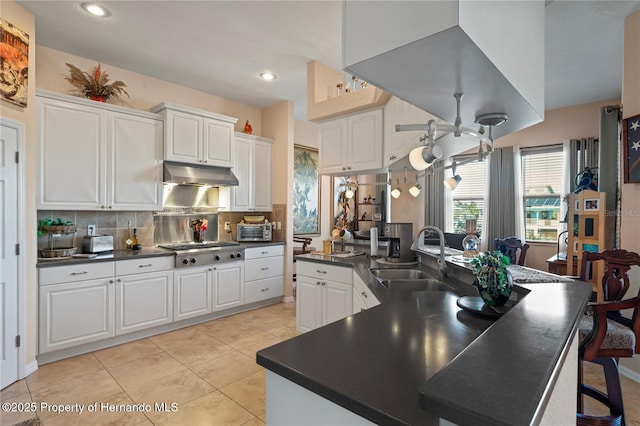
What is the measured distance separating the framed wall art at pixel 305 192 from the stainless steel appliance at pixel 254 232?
130cm

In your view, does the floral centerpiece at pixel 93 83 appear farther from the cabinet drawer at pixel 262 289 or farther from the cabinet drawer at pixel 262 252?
the cabinet drawer at pixel 262 289

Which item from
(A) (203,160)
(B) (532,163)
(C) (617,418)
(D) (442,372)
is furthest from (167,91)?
(B) (532,163)

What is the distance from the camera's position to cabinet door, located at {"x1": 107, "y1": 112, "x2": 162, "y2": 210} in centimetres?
345

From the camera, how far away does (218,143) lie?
4.26m

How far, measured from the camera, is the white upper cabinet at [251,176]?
181 inches

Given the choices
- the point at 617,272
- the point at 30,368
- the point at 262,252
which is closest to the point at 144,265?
the point at 30,368

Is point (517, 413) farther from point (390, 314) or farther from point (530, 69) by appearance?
point (530, 69)

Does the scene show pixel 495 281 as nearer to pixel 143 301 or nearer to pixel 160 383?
pixel 160 383

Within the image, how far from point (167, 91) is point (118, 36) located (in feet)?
3.62

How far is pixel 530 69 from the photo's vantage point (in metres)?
1.29

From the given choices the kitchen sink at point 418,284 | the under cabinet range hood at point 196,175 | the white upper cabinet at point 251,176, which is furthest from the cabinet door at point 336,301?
the white upper cabinet at point 251,176

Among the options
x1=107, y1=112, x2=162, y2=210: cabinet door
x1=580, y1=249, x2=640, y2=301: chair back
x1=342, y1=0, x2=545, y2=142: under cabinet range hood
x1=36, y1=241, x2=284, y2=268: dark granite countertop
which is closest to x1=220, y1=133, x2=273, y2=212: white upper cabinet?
x1=107, y1=112, x2=162, y2=210: cabinet door

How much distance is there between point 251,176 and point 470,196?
3894 mm

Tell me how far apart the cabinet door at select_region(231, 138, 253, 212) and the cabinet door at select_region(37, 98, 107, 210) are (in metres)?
1.63
